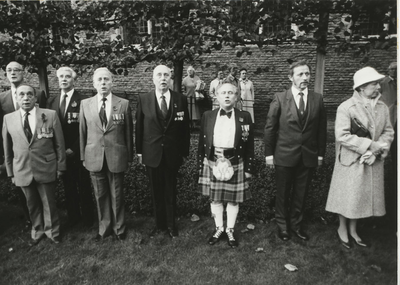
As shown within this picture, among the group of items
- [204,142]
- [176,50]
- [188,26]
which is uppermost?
[188,26]

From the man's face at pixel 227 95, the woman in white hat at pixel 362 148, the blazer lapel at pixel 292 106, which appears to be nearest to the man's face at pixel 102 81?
the man's face at pixel 227 95

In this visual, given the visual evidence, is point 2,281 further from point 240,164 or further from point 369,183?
point 369,183

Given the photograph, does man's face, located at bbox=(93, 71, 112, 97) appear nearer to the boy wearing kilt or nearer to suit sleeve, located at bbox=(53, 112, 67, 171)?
suit sleeve, located at bbox=(53, 112, 67, 171)

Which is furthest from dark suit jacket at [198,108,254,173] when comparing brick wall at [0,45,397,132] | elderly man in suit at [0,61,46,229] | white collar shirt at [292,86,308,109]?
brick wall at [0,45,397,132]

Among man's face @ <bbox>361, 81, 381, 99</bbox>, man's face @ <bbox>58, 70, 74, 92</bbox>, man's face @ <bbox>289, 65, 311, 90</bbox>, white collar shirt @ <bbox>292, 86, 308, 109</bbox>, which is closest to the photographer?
man's face @ <bbox>361, 81, 381, 99</bbox>

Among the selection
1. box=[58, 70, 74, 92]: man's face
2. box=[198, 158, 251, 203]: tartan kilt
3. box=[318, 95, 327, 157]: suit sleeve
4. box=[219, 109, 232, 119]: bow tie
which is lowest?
box=[198, 158, 251, 203]: tartan kilt

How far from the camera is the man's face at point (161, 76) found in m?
4.10

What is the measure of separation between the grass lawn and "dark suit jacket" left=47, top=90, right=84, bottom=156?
115 cm

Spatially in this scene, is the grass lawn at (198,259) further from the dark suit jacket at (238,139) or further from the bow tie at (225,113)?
the bow tie at (225,113)

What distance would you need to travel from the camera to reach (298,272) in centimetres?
367

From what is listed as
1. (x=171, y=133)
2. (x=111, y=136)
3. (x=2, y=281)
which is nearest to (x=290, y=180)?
(x=171, y=133)

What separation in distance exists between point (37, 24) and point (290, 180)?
15.6 feet

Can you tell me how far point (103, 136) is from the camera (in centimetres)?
420

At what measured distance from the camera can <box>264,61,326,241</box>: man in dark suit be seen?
403 cm
